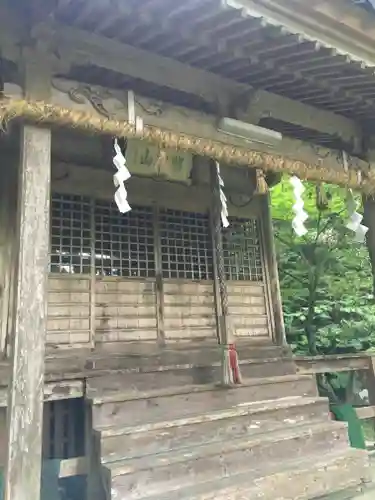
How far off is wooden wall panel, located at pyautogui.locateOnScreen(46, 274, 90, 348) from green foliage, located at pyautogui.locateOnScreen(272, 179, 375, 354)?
5.22 metres

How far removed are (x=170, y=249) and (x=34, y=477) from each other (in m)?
3.52

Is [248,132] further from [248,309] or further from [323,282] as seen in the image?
[323,282]

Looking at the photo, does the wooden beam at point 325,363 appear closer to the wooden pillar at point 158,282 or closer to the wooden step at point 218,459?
the wooden step at point 218,459

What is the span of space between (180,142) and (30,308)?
175cm

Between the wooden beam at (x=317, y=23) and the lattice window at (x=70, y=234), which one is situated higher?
the wooden beam at (x=317, y=23)

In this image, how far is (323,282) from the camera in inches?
385

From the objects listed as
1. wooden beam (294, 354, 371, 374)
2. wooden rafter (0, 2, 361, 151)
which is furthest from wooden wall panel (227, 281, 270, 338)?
wooden rafter (0, 2, 361, 151)

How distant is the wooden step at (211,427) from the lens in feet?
13.0

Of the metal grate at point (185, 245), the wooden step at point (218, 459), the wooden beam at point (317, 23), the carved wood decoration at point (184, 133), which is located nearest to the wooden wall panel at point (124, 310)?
the metal grate at point (185, 245)

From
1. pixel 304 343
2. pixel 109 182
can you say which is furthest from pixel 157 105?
pixel 304 343

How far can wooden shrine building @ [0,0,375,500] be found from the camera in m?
3.15

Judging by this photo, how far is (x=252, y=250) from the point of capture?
6.69m

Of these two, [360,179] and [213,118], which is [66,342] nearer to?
[213,118]

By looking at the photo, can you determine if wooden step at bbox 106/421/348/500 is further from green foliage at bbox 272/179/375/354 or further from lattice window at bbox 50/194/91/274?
green foliage at bbox 272/179/375/354
